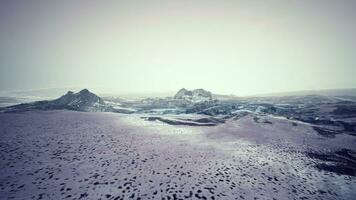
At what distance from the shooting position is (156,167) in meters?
20.4

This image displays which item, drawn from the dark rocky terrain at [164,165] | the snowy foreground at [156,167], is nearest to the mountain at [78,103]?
the dark rocky terrain at [164,165]

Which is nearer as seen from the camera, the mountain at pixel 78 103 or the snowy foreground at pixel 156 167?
the snowy foreground at pixel 156 167

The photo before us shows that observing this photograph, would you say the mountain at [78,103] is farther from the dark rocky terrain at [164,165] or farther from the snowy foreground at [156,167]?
the snowy foreground at [156,167]

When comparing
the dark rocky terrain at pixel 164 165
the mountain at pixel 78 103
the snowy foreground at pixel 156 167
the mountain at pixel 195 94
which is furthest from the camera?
the mountain at pixel 195 94

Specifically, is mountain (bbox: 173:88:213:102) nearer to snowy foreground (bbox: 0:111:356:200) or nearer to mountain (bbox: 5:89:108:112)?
mountain (bbox: 5:89:108:112)

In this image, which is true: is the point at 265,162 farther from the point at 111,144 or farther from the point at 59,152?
the point at 59,152

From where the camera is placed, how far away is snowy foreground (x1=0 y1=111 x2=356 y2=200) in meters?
15.3

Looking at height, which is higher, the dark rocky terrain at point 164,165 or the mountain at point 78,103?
the mountain at point 78,103

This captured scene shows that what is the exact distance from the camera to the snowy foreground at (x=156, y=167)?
15.3m

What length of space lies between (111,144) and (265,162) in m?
22.5

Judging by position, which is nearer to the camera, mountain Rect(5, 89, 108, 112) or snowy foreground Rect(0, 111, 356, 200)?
snowy foreground Rect(0, 111, 356, 200)

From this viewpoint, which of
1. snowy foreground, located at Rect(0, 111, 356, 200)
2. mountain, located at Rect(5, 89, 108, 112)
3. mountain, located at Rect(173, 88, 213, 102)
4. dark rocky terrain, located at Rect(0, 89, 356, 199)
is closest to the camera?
snowy foreground, located at Rect(0, 111, 356, 200)

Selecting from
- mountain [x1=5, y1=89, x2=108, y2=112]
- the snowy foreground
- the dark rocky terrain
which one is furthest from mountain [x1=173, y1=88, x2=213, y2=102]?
the snowy foreground

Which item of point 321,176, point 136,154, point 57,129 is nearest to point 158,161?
point 136,154
